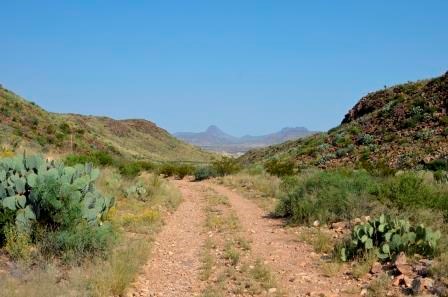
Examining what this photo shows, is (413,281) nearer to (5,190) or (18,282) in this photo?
(18,282)

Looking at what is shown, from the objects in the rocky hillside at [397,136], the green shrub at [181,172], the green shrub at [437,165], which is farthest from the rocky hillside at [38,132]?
the green shrub at [437,165]

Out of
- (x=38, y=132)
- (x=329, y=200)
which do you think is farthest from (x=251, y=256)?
(x=38, y=132)

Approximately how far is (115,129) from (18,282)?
85.9 metres

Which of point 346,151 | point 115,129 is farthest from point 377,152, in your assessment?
point 115,129

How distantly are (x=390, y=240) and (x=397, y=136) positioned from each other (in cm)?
2334

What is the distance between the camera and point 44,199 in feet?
27.9

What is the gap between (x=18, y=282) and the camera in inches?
253

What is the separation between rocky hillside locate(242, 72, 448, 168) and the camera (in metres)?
25.8

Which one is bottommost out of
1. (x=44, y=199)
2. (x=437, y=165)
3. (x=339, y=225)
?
(x=339, y=225)

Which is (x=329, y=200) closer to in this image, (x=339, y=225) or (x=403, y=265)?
(x=339, y=225)

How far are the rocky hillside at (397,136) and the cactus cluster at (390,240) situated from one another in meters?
16.5

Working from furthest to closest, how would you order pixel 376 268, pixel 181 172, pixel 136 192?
1. pixel 181 172
2. pixel 136 192
3. pixel 376 268

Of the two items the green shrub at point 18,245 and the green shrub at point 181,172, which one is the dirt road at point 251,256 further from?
the green shrub at point 181,172

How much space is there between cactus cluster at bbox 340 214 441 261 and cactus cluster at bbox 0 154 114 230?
16.0 ft
